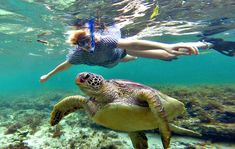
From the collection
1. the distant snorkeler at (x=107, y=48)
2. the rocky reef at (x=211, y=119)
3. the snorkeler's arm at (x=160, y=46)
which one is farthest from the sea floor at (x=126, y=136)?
the snorkeler's arm at (x=160, y=46)

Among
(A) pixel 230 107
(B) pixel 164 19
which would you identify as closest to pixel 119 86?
(A) pixel 230 107

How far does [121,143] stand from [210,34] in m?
15.6

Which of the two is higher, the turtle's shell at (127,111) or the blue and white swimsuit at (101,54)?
the blue and white swimsuit at (101,54)

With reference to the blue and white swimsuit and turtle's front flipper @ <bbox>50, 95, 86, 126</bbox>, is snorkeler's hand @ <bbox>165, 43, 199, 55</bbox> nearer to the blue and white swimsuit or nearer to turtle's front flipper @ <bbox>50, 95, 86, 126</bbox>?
the blue and white swimsuit

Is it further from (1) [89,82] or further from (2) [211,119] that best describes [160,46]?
(2) [211,119]

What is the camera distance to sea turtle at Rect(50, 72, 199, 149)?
12.5 feet

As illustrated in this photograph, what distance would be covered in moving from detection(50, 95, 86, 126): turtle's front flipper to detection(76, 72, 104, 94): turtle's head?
27.4 inches

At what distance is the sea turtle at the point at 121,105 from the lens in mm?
3816

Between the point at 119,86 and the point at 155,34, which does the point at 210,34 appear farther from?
the point at 119,86

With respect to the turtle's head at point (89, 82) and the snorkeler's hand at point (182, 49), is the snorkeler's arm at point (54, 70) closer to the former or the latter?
the snorkeler's hand at point (182, 49)

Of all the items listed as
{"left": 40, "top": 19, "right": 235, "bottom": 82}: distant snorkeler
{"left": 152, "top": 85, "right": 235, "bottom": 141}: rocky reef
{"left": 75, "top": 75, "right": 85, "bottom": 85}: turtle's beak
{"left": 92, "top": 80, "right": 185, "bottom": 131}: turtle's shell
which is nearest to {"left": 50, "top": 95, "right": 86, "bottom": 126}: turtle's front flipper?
{"left": 92, "top": 80, "right": 185, "bottom": 131}: turtle's shell

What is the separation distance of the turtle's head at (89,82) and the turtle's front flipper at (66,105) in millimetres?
696

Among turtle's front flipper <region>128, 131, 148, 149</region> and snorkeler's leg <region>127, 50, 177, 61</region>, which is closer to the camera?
turtle's front flipper <region>128, 131, 148, 149</region>

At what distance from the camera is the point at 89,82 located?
12.5 feet
